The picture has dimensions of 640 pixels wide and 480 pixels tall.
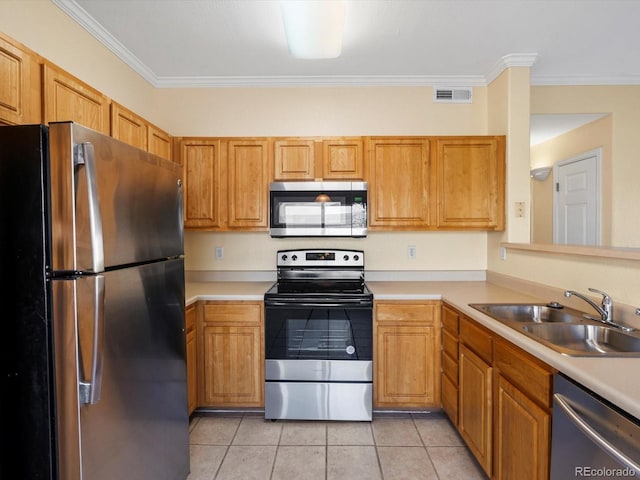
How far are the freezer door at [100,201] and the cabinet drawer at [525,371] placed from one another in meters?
1.62

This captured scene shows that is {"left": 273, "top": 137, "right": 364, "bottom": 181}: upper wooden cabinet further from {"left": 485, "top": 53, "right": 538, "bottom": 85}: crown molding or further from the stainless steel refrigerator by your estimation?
the stainless steel refrigerator

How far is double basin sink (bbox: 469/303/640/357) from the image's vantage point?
59.1 inches

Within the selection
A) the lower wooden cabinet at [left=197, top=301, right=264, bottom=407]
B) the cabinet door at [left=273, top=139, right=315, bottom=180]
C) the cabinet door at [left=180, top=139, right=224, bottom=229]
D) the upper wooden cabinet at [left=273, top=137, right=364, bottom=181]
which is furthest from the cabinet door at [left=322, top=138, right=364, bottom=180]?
the lower wooden cabinet at [left=197, top=301, right=264, bottom=407]

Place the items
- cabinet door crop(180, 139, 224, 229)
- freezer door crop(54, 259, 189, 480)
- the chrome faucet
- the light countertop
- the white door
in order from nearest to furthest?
the light countertop → freezer door crop(54, 259, 189, 480) → the chrome faucet → cabinet door crop(180, 139, 224, 229) → the white door

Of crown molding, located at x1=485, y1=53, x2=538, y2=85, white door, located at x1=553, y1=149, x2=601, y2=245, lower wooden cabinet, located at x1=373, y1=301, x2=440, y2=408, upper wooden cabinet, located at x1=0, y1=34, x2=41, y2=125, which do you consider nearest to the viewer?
upper wooden cabinet, located at x1=0, y1=34, x2=41, y2=125

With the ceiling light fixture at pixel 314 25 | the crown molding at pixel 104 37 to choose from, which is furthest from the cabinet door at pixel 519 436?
the crown molding at pixel 104 37

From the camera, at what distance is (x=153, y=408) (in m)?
1.57

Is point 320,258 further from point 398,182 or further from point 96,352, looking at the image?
point 96,352

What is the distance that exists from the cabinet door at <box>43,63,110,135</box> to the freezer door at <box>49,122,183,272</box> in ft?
1.45

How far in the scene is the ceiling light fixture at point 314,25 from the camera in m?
1.81

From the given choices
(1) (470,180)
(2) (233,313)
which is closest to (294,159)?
(2) (233,313)

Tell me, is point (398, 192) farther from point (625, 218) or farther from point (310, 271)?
point (625, 218)

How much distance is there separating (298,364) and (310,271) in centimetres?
77

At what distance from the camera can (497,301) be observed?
224cm
